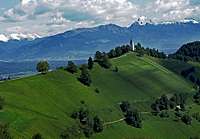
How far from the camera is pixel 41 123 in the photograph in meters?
164

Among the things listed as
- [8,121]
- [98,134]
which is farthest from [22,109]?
[98,134]

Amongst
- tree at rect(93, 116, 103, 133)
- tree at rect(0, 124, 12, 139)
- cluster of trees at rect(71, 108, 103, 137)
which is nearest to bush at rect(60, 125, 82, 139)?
cluster of trees at rect(71, 108, 103, 137)

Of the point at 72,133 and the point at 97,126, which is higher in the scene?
the point at 72,133

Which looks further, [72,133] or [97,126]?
[97,126]

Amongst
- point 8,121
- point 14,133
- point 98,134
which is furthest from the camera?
point 98,134

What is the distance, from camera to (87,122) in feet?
631

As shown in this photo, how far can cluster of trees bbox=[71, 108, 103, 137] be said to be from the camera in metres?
185

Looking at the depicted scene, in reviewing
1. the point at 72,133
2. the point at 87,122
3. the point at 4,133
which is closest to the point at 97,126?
the point at 87,122

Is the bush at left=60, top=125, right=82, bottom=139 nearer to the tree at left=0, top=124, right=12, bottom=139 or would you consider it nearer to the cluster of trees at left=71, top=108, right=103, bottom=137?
the cluster of trees at left=71, top=108, right=103, bottom=137

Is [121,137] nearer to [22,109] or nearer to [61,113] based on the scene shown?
[61,113]

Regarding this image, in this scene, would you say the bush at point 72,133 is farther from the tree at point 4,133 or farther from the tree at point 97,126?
the tree at point 4,133

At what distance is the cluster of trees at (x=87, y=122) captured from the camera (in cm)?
18538

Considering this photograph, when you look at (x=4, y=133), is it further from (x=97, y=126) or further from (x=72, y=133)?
(x=97, y=126)

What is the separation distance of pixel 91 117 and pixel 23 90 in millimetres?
26776
